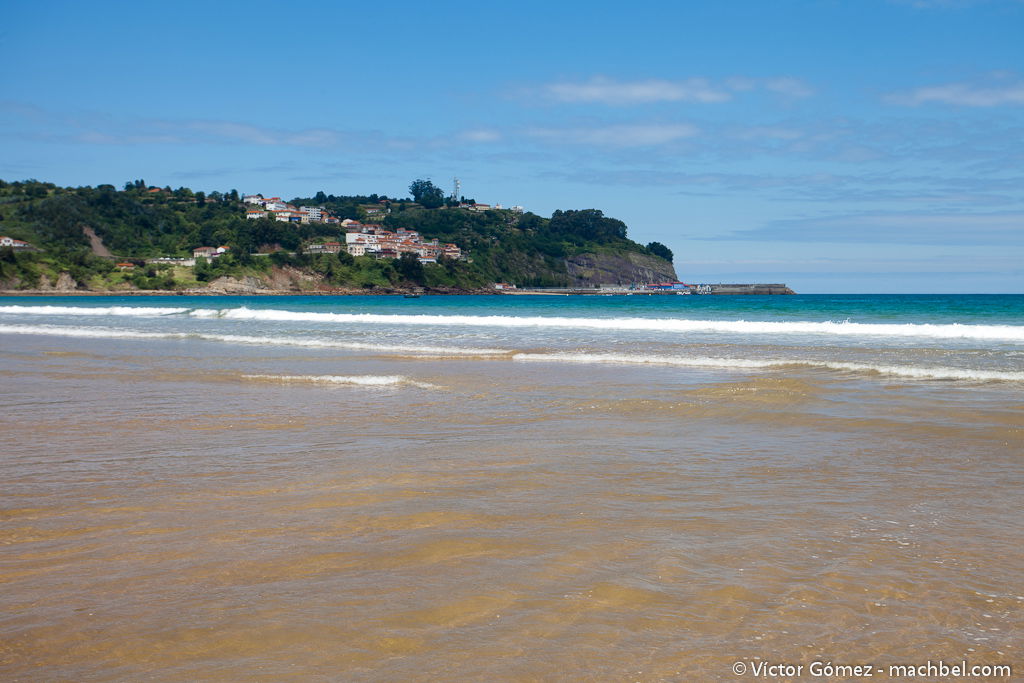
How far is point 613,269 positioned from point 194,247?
95163 mm

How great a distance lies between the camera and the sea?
306 centimetres

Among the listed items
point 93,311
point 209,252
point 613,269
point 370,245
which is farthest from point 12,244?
point 613,269

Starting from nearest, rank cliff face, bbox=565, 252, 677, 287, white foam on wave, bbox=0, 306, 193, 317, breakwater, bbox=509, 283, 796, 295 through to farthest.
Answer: white foam on wave, bbox=0, 306, 193, 317
breakwater, bbox=509, 283, 796, 295
cliff face, bbox=565, 252, 677, 287

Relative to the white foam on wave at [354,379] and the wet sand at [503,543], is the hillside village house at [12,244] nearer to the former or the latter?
the white foam on wave at [354,379]

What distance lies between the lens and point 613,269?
186 meters

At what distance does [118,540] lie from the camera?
14.5ft

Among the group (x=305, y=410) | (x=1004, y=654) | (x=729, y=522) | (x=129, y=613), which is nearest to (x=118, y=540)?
(x=129, y=613)

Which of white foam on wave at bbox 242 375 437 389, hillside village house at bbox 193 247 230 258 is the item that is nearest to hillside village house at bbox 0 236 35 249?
hillside village house at bbox 193 247 230 258

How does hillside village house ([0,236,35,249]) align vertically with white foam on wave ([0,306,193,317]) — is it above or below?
above

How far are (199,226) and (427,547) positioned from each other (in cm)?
16230

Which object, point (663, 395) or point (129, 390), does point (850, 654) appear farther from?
point (129, 390)

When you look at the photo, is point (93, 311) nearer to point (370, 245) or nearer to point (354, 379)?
point (354, 379)

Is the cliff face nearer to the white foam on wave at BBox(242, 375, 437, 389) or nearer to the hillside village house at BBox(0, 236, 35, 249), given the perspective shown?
the hillside village house at BBox(0, 236, 35, 249)

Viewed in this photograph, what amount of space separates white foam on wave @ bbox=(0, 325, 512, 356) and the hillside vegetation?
92.3m
